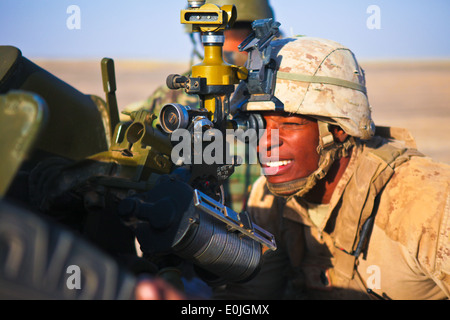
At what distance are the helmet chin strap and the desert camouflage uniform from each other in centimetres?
17

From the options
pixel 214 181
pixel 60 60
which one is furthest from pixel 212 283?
pixel 60 60

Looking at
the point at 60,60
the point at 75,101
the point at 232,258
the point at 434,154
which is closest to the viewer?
the point at 232,258

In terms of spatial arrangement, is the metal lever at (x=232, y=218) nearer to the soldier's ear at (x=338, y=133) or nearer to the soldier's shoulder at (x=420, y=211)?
the soldier's shoulder at (x=420, y=211)

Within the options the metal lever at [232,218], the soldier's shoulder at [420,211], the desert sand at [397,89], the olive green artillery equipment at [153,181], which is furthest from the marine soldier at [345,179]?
the desert sand at [397,89]

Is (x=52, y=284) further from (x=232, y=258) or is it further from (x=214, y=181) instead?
(x=214, y=181)

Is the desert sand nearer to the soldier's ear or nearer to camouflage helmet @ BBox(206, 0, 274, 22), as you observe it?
camouflage helmet @ BBox(206, 0, 274, 22)

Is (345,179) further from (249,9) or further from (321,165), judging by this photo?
(249,9)

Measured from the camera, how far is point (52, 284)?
1.50 m

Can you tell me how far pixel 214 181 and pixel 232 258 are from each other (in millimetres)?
450

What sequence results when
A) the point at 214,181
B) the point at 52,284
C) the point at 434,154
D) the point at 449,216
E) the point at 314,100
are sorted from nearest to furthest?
1. the point at 52,284
2. the point at 214,181
3. the point at 449,216
4. the point at 314,100
5. the point at 434,154

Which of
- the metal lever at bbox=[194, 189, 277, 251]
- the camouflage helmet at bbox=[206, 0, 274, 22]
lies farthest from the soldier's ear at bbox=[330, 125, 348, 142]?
the camouflage helmet at bbox=[206, 0, 274, 22]

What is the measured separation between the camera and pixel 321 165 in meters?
3.73

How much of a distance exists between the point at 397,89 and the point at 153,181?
2438 cm

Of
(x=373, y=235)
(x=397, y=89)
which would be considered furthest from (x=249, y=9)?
(x=397, y=89)
